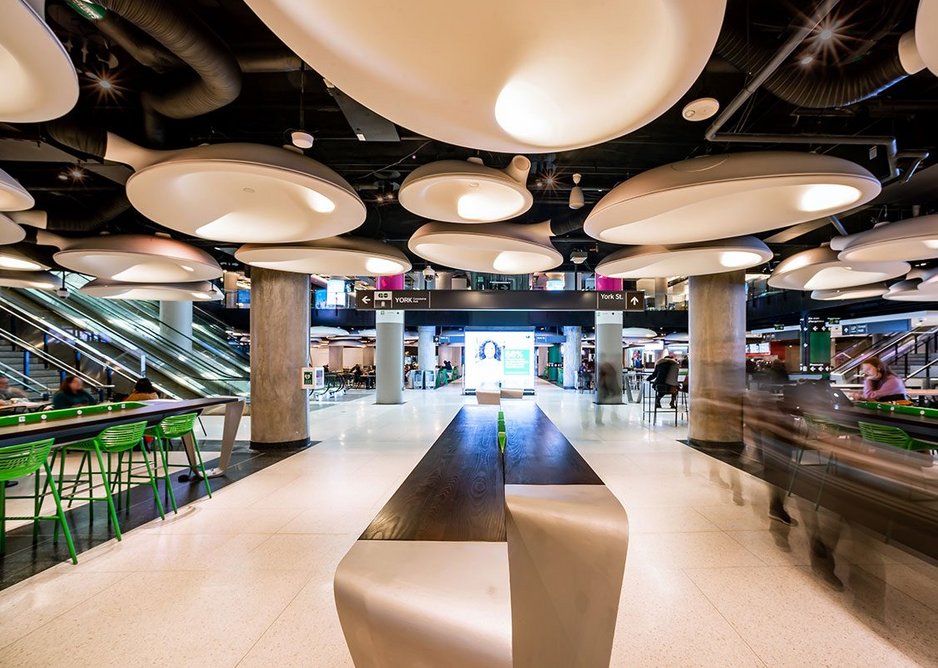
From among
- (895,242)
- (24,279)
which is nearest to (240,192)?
(895,242)

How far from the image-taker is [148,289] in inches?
327

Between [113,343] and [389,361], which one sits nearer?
[113,343]

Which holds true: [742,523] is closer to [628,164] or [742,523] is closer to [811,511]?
[811,511]

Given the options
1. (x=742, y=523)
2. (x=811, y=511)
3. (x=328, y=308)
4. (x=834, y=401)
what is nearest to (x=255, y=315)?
(x=742, y=523)

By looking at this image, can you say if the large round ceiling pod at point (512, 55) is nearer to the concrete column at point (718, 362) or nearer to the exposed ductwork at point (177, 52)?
the exposed ductwork at point (177, 52)

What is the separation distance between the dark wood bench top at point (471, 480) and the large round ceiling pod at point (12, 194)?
12.5 feet

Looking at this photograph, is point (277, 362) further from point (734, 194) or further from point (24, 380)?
point (734, 194)

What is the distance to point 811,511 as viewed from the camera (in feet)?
14.1

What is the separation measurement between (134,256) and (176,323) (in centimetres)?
1183

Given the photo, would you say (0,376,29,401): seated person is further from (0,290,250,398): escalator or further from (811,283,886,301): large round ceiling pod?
(811,283,886,301): large round ceiling pod

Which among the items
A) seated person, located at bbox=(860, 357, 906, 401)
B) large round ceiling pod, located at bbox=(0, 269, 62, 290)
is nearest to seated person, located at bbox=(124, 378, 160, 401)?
large round ceiling pod, located at bbox=(0, 269, 62, 290)

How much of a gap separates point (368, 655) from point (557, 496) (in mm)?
1010

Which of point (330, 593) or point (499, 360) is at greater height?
point (499, 360)

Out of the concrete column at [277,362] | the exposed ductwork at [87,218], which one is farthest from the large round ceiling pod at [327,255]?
the exposed ductwork at [87,218]
